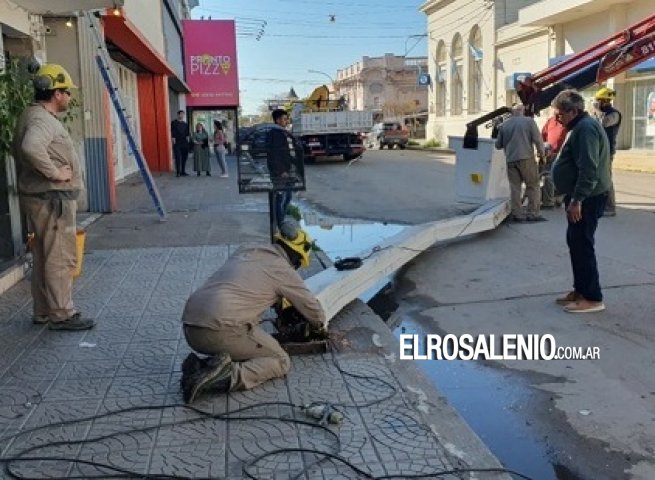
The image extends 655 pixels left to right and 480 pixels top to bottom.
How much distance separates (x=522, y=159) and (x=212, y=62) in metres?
23.4

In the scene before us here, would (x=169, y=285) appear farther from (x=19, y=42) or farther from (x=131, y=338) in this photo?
(x=19, y=42)

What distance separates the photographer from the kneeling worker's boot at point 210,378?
410 centimetres

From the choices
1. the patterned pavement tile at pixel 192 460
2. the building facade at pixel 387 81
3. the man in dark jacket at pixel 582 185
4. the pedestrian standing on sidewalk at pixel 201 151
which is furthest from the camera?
the building facade at pixel 387 81

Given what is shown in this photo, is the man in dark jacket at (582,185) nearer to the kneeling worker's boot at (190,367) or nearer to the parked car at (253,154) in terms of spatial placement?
the parked car at (253,154)

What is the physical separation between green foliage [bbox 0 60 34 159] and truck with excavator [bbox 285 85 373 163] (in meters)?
18.7

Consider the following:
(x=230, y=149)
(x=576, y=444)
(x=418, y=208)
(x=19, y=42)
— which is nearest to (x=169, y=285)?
(x=576, y=444)

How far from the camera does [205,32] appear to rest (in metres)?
31.0

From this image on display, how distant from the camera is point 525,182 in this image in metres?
10.7

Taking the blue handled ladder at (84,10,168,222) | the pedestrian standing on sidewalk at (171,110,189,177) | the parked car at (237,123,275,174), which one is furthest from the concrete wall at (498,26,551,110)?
the parked car at (237,123,275,174)

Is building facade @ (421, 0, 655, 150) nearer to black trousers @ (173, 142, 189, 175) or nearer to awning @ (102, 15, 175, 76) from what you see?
black trousers @ (173, 142, 189, 175)

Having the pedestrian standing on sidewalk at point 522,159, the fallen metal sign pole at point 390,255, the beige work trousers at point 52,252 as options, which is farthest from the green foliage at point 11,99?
the pedestrian standing on sidewalk at point 522,159

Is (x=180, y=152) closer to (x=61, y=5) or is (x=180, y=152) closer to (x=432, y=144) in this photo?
(x=61, y=5)

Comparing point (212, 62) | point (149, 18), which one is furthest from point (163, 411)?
point (212, 62)

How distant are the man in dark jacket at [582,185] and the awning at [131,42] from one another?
877 cm
